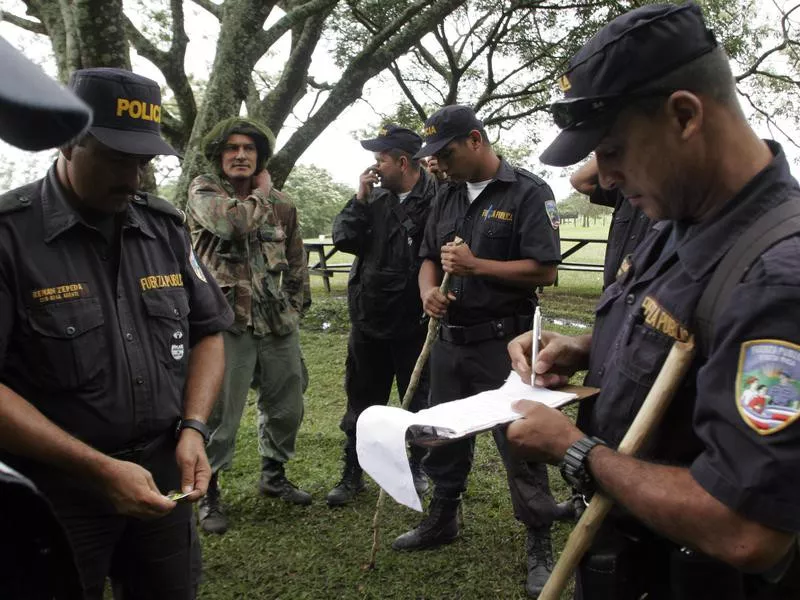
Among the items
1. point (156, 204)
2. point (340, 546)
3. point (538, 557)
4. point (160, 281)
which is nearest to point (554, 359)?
point (160, 281)

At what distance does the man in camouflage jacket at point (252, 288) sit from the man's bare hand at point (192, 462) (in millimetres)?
1693

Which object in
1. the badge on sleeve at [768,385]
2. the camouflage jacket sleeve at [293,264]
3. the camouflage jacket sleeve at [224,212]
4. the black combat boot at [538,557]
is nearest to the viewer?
the badge on sleeve at [768,385]

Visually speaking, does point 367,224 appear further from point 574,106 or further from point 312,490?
point 574,106

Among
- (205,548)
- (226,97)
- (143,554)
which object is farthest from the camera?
(226,97)

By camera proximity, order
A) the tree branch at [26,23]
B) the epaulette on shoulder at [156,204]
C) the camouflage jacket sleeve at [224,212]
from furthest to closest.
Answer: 1. the tree branch at [26,23]
2. the camouflage jacket sleeve at [224,212]
3. the epaulette on shoulder at [156,204]

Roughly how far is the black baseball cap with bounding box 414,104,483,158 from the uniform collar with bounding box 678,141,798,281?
7.36 feet

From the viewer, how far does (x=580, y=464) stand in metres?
1.37

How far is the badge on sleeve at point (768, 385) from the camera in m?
1.04

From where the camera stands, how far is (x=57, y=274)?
1845 mm

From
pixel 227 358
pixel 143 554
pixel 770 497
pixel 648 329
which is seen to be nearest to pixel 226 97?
pixel 227 358

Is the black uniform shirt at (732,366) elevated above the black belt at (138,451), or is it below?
above

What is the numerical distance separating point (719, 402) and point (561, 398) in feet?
1.92

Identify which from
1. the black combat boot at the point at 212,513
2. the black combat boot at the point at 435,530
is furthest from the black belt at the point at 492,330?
the black combat boot at the point at 212,513

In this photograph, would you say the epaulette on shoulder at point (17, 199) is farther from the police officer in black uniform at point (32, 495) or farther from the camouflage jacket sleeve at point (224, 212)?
the camouflage jacket sleeve at point (224, 212)
